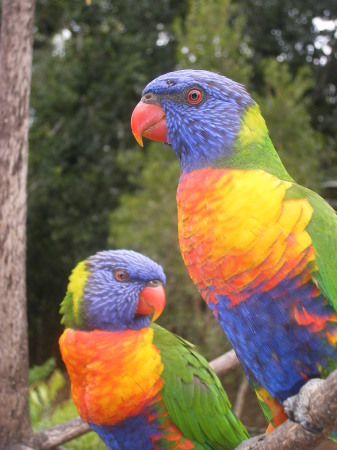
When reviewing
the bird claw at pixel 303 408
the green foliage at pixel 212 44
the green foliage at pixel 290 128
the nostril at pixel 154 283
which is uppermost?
the green foliage at pixel 212 44

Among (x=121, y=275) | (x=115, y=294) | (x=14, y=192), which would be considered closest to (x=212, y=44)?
(x=14, y=192)

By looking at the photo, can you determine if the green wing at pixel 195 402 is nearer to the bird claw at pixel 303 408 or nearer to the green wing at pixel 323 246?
the bird claw at pixel 303 408

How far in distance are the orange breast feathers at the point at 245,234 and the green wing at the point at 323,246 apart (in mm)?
23

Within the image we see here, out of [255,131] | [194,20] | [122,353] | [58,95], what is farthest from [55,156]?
[255,131]

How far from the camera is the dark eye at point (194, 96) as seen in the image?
Result: 1.59 meters

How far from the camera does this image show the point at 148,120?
5.42 feet

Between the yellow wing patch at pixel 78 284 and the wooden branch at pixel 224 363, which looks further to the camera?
the wooden branch at pixel 224 363

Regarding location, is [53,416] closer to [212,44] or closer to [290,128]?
[290,128]

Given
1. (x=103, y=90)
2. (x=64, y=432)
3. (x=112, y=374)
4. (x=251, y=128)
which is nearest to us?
(x=251, y=128)

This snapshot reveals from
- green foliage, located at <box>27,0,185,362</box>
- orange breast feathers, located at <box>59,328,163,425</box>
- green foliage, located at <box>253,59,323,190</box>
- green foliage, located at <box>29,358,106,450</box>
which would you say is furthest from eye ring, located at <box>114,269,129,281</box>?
green foliage, located at <box>27,0,185,362</box>

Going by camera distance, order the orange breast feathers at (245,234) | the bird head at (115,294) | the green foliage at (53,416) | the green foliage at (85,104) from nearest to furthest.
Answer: the orange breast feathers at (245,234)
the bird head at (115,294)
the green foliage at (53,416)
the green foliage at (85,104)

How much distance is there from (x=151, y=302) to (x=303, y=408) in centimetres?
115

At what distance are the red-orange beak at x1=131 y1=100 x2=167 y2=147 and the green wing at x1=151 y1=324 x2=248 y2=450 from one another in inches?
39.5

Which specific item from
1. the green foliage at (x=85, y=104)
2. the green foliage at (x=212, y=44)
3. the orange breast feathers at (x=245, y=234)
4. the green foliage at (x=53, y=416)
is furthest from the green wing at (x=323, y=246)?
the green foliage at (x=85, y=104)
